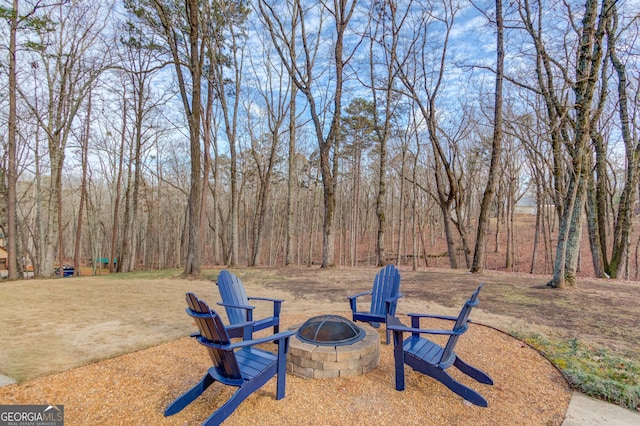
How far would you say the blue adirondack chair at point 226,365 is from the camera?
1896 mm

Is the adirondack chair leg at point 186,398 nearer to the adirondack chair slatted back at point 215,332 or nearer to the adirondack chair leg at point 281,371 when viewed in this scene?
the adirondack chair slatted back at point 215,332

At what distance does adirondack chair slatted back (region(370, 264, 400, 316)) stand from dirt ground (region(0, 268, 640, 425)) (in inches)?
18.6

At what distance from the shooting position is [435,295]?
5984 millimetres

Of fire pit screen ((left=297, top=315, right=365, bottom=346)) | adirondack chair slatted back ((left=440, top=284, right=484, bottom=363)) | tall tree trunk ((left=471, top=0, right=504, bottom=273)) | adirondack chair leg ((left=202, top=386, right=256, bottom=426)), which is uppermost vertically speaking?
tall tree trunk ((left=471, top=0, right=504, bottom=273))

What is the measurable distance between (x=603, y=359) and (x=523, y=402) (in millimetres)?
1339

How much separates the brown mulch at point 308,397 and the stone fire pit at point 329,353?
0.25 ft

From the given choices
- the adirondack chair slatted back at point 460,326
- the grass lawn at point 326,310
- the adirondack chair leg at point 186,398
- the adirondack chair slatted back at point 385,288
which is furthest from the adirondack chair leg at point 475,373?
the adirondack chair leg at point 186,398

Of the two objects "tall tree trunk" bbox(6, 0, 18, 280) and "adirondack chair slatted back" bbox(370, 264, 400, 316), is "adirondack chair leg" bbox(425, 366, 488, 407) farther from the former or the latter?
"tall tree trunk" bbox(6, 0, 18, 280)

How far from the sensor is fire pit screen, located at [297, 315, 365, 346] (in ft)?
9.28

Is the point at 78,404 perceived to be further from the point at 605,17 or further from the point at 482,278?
the point at 605,17

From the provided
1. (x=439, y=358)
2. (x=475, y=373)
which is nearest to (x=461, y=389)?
(x=439, y=358)

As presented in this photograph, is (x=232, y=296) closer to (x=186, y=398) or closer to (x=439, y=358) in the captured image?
(x=186, y=398)

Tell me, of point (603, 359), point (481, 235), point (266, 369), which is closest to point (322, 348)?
point (266, 369)

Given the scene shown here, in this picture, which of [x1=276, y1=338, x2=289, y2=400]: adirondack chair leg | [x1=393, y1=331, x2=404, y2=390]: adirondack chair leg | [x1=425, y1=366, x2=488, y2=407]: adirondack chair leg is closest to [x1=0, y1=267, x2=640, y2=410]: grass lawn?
[x1=425, y1=366, x2=488, y2=407]: adirondack chair leg
